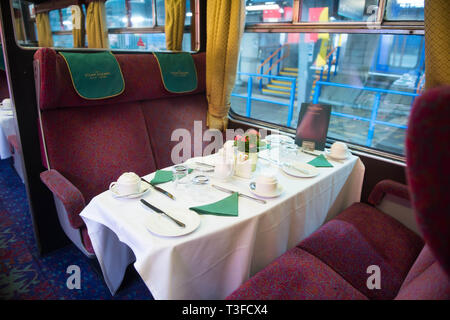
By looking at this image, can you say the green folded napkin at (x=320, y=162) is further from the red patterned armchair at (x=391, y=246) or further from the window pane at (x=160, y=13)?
the window pane at (x=160, y=13)

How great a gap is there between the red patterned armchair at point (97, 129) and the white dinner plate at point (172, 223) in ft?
1.79

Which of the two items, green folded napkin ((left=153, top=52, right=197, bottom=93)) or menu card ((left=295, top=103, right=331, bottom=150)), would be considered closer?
menu card ((left=295, top=103, right=331, bottom=150))

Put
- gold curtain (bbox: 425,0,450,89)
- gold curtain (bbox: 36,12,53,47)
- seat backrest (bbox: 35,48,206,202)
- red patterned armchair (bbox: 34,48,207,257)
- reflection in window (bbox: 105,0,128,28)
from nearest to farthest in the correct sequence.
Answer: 1. gold curtain (bbox: 425,0,450,89)
2. red patterned armchair (bbox: 34,48,207,257)
3. seat backrest (bbox: 35,48,206,202)
4. reflection in window (bbox: 105,0,128,28)
5. gold curtain (bbox: 36,12,53,47)

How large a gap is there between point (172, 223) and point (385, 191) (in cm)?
148

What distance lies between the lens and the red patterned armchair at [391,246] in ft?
1.76

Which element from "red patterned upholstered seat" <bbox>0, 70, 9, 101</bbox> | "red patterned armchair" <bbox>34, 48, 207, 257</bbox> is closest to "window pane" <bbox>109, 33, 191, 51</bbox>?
"red patterned armchair" <bbox>34, 48, 207, 257</bbox>

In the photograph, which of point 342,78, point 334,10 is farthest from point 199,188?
point 342,78

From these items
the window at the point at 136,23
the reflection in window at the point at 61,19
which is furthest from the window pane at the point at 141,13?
the reflection in window at the point at 61,19

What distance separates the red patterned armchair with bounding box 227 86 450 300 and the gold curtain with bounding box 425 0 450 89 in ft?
2.27

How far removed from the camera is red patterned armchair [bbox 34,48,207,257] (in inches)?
64.9

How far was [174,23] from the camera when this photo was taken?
9.03ft

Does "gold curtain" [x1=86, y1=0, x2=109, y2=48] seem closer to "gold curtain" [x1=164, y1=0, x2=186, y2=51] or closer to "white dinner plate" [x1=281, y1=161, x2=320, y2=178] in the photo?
"gold curtain" [x1=164, y1=0, x2=186, y2=51]

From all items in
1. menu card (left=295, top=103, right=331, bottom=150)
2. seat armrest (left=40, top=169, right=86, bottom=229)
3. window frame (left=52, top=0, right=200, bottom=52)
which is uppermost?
window frame (left=52, top=0, right=200, bottom=52)
